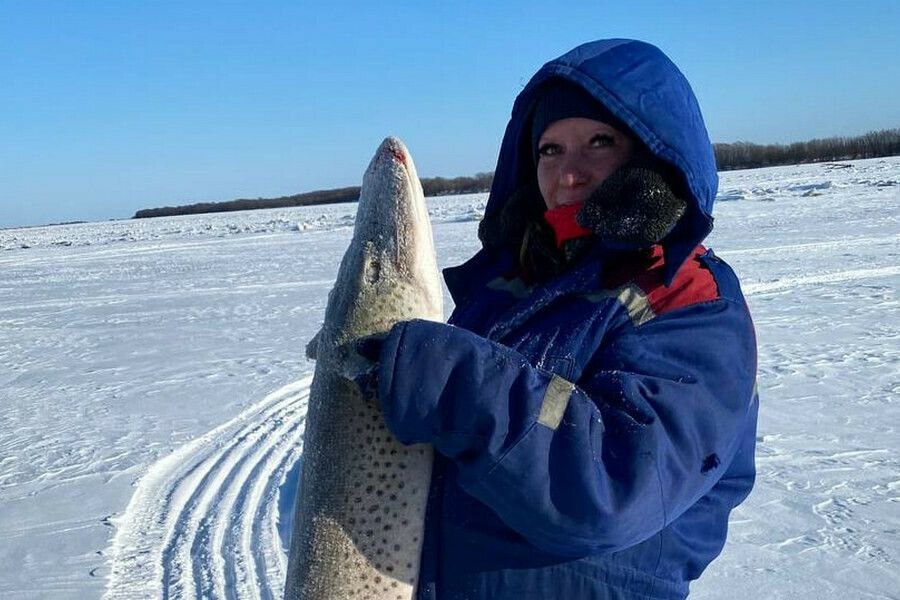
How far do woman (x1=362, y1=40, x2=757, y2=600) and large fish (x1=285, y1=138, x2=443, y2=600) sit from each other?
0.07 metres

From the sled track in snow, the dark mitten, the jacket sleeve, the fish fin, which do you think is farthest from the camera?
the sled track in snow

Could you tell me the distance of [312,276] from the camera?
1262 cm

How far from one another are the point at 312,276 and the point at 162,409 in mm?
6873

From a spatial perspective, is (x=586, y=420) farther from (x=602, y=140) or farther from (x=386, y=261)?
(x=386, y=261)

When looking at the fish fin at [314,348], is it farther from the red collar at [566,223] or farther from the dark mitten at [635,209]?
the dark mitten at [635,209]

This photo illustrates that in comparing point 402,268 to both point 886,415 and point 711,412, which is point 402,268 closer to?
point 711,412

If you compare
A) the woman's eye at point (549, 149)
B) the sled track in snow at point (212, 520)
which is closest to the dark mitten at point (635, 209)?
the woman's eye at point (549, 149)

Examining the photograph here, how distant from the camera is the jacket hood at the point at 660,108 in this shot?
4.45 ft

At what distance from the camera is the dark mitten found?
1345mm

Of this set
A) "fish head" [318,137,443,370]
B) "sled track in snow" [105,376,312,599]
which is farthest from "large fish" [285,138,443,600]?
"sled track in snow" [105,376,312,599]

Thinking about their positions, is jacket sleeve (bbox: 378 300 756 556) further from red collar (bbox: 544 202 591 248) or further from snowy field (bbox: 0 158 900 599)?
snowy field (bbox: 0 158 900 599)

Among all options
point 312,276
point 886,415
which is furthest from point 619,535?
point 312,276

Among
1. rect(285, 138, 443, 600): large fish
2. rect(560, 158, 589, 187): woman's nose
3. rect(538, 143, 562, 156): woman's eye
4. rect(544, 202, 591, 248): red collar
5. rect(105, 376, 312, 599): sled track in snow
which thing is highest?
rect(538, 143, 562, 156): woman's eye

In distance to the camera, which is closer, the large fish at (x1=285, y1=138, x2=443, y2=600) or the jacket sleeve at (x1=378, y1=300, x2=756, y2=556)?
the jacket sleeve at (x1=378, y1=300, x2=756, y2=556)
